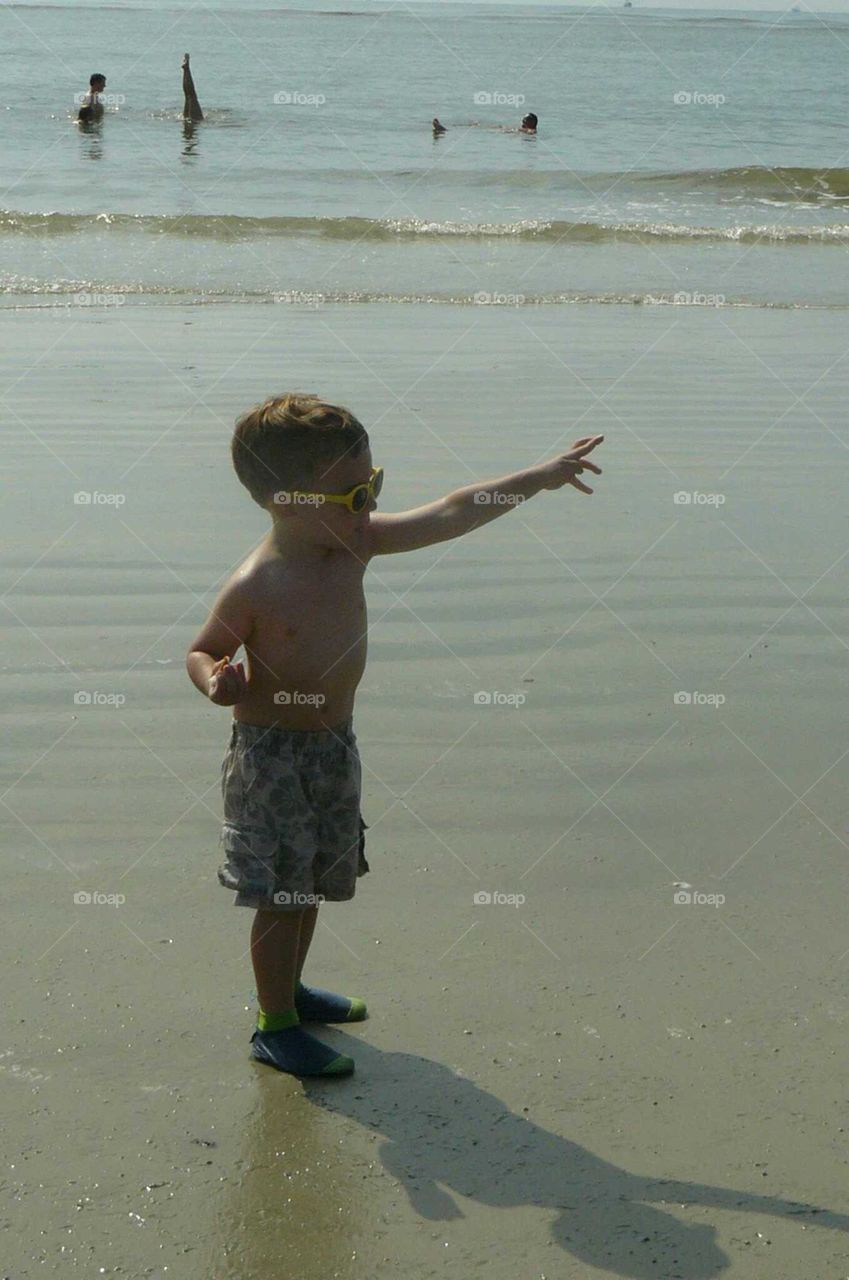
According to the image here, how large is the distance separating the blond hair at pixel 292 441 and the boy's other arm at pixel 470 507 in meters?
0.19

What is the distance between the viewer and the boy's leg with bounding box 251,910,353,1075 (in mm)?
2830

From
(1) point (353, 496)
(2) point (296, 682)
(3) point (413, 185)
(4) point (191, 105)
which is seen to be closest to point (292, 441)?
(1) point (353, 496)

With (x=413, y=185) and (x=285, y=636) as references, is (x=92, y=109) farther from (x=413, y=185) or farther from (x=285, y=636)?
(x=285, y=636)

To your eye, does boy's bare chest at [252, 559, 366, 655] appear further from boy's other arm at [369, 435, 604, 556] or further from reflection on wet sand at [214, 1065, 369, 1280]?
reflection on wet sand at [214, 1065, 369, 1280]

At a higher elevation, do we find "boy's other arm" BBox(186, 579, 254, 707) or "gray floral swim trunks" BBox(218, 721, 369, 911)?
"boy's other arm" BBox(186, 579, 254, 707)

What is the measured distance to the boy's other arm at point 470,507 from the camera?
294cm

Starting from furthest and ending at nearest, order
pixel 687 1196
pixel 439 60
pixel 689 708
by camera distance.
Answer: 1. pixel 439 60
2. pixel 689 708
3. pixel 687 1196

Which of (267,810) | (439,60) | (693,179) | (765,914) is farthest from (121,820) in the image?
(439,60)

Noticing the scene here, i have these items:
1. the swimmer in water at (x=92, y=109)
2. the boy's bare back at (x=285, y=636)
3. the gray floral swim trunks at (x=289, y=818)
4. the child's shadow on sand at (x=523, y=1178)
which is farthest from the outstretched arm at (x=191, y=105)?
the child's shadow on sand at (x=523, y=1178)

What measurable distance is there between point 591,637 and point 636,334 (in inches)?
233

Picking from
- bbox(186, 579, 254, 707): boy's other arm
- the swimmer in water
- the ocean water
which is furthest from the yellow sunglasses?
the swimmer in water

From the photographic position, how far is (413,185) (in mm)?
21203

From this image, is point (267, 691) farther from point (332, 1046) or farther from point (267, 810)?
point (332, 1046)

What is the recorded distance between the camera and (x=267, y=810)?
2865mm
